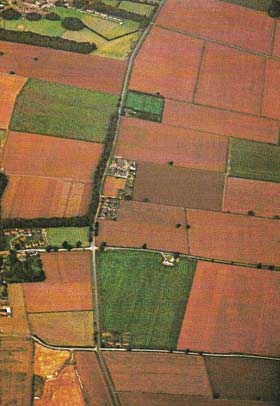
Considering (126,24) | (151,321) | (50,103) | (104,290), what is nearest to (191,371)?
(151,321)

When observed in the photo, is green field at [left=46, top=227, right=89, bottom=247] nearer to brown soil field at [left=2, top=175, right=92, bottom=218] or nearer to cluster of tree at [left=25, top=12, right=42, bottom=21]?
brown soil field at [left=2, top=175, right=92, bottom=218]

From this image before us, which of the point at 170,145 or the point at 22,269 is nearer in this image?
the point at 22,269

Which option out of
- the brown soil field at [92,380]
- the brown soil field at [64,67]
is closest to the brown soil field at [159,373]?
the brown soil field at [92,380]

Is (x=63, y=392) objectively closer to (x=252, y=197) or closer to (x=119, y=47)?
(x=252, y=197)

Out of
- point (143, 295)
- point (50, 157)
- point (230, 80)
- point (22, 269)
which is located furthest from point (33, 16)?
point (143, 295)

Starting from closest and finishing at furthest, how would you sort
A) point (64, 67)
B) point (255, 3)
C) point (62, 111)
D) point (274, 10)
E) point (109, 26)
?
point (62, 111), point (64, 67), point (109, 26), point (274, 10), point (255, 3)

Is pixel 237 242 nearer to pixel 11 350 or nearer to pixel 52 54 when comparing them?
pixel 11 350

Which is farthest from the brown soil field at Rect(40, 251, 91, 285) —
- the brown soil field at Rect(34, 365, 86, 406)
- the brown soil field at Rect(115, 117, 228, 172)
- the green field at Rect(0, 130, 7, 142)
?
the green field at Rect(0, 130, 7, 142)
